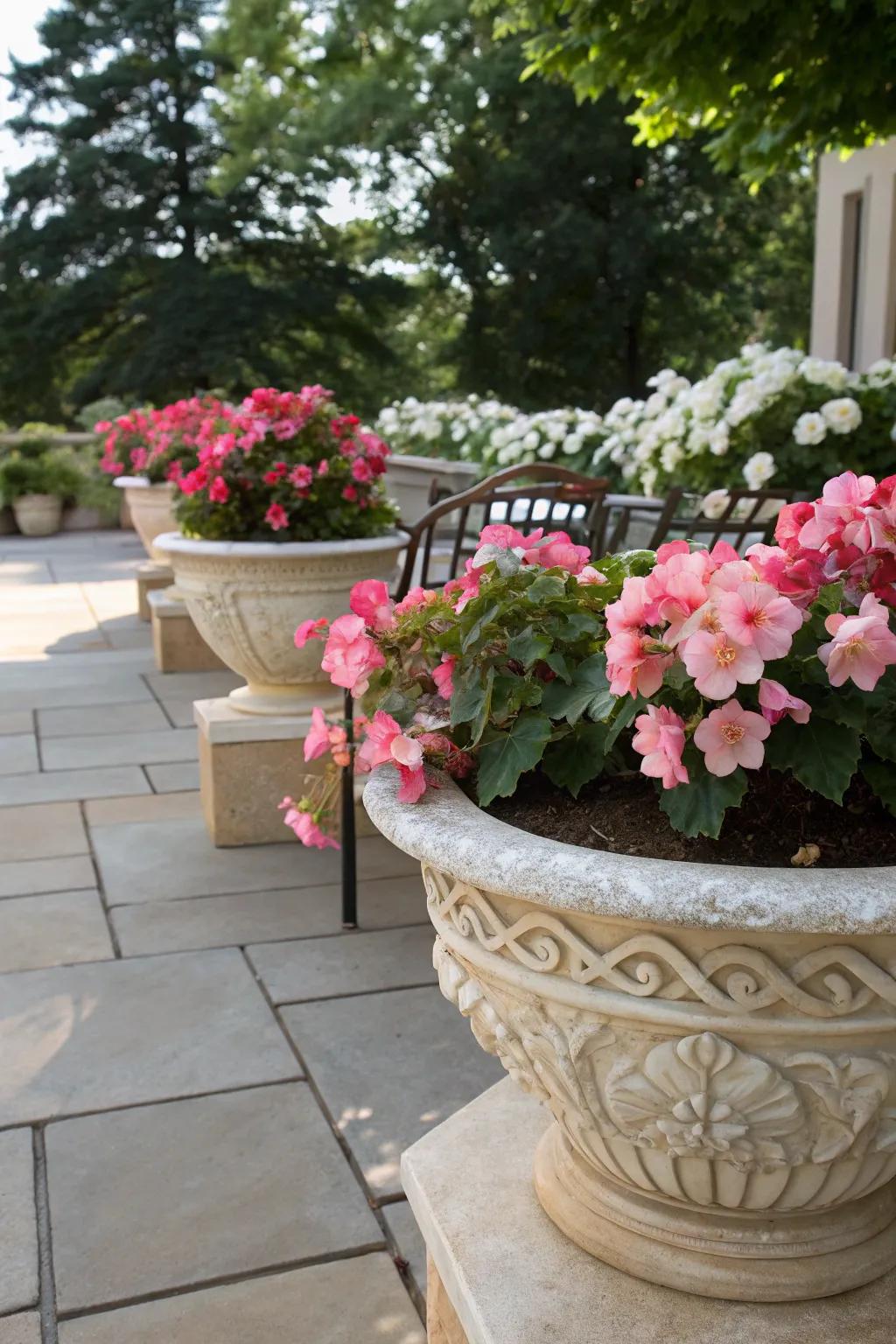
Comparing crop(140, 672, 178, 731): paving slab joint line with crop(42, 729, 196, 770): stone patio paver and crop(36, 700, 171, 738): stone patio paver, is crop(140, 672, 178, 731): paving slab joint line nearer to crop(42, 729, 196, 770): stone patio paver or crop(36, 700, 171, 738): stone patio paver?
crop(36, 700, 171, 738): stone patio paver

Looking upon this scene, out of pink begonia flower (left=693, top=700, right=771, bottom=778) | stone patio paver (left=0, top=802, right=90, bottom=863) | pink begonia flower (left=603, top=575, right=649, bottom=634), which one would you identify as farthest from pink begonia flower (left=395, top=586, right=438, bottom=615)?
stone patio paver (left=0, top=802, right=90, bottom=863)

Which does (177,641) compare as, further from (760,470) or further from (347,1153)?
(347,1153)

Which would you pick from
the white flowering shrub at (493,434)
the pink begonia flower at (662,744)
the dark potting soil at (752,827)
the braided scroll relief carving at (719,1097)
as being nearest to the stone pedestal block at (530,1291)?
the braided scroll relief carving at (719,1097)

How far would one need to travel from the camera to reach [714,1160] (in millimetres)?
→ 1303

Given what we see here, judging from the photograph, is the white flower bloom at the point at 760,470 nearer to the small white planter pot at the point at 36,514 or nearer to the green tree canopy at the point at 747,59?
the green tree canopy at the point at 747,59

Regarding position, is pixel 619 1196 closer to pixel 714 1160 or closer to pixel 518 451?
pixel 714 1160

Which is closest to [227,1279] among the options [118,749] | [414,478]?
[118,749]

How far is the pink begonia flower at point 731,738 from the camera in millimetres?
1213

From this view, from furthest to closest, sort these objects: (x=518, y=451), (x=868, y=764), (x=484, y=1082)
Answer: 1. (x=518, y=451)
2. (x=484, y=1082)
3. (x=868, y=764)

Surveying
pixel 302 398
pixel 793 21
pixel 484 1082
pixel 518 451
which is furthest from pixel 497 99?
pixel 484 1082

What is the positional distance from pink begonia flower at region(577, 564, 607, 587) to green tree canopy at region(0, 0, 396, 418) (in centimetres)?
2147

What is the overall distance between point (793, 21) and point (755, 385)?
1.35m

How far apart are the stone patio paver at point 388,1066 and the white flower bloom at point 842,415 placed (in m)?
3.12

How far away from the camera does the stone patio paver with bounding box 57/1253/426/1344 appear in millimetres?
1748
